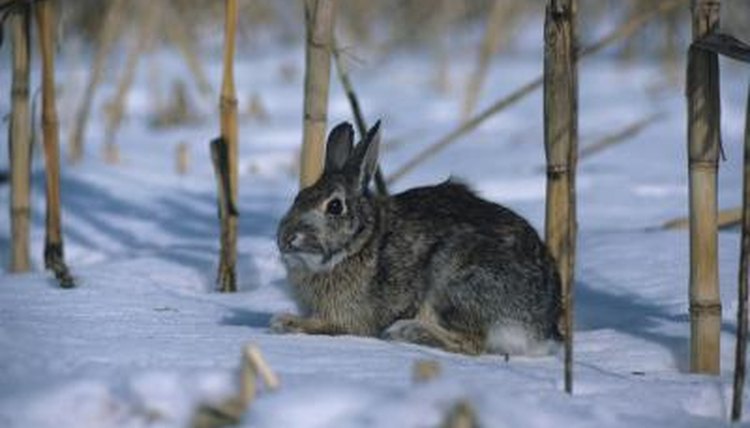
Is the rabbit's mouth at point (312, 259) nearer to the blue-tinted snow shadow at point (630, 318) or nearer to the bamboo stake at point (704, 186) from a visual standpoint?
the blue-tinted snow shadow at point (630, 318)

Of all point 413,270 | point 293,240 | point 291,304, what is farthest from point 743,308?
point 291,304

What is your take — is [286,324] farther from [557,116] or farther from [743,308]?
[743,308]

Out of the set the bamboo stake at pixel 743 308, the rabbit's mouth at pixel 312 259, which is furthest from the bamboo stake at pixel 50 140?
the bamboo stake at pixel 743 308

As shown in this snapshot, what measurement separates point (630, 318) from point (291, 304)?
100cm

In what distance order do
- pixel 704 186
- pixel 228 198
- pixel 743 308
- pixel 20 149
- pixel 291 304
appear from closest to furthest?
1. pixel 743 308
2. pixel 704 186
3. pixel 291 304
4. pixel 228 198
5. pixel 20 149

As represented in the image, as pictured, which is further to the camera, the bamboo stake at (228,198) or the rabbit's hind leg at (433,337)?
the bamboo stake at (228,198)

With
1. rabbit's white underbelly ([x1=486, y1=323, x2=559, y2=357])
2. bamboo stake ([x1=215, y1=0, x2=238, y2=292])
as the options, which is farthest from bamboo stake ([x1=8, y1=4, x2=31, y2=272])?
rabbit's white underbelly ([x1=486, y1=323, x2=559, y2=357])

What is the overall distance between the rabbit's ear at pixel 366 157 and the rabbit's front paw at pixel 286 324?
17.0 inches

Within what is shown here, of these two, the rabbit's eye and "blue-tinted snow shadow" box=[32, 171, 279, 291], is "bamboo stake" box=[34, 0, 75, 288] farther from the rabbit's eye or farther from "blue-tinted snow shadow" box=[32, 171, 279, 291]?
the rabbit's eye

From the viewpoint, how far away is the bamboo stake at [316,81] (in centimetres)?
391

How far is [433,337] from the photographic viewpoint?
3.50 m

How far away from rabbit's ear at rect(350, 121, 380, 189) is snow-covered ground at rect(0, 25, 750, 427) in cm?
49

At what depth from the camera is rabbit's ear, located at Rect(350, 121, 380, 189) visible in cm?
371

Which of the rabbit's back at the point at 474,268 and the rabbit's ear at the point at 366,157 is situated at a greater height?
the rabbit's ear at the point at 366,157
